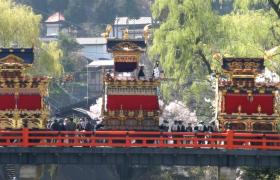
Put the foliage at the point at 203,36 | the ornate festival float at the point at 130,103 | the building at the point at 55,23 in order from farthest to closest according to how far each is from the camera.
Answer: the building at the point at 55,23 < the foliage at the point at 203,36 < the ornate festival float at the point at 130,103

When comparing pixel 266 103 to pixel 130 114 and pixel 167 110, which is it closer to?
pixel 130 114

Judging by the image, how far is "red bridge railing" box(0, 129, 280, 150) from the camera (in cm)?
4122

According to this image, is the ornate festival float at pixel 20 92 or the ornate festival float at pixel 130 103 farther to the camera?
the ornate festival float at pixel 130 103

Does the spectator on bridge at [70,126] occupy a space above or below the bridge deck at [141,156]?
above

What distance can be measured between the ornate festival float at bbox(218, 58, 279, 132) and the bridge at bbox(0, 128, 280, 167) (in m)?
1.83

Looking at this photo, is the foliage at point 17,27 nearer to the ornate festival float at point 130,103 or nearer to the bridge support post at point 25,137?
the ornate festival float at point 130,103

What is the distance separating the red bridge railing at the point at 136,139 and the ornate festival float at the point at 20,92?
192 centimetres

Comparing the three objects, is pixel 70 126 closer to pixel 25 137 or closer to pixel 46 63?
pixel 25 137

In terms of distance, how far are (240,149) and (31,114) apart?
11.9 meters

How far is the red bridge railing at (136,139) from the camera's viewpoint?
135ft

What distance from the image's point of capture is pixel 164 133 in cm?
4178

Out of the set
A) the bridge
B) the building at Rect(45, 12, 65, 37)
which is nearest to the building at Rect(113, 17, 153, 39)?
the building at Rect(45, 12, 65, 37)

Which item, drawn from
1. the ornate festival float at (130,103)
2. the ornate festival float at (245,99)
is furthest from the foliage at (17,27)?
the ornate festival float at (245,99)

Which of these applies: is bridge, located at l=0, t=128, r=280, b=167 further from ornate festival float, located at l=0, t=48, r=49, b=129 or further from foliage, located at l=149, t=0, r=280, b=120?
foliage, located at l=149, t=0, r=280, b=120
